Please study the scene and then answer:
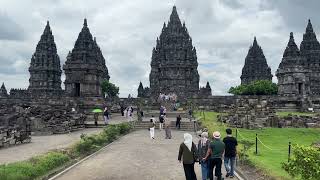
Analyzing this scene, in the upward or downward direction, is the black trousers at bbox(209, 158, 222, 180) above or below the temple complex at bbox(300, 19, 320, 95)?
below

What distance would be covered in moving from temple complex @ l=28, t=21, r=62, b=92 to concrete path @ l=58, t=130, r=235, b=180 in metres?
75.7

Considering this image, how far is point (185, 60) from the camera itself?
98.8 m

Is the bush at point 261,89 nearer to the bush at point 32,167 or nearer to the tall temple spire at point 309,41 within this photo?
the tall temple spire at point 309,41

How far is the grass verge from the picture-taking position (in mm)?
16328

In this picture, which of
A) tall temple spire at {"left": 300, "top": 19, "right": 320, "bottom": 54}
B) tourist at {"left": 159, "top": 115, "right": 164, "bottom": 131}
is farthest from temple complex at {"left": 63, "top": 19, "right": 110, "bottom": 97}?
tall temple spire at {"left": 300, "top": 19, "right": 320, "bottom": 54}

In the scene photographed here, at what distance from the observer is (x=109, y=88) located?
408ft

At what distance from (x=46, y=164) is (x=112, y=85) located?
110 meters

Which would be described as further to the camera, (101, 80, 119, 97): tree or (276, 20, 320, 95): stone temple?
(101, 80, 119, 97): tree

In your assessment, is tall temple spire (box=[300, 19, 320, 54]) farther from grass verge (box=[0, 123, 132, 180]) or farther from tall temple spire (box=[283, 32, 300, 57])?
grass verge (box=[0, 123, 132, 180])

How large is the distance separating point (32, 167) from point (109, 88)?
107 meters

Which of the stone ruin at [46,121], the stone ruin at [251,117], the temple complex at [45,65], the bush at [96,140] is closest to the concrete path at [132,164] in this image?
the bush at [96,140]

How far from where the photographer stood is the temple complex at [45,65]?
10288cm

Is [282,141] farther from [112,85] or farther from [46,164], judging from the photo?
[112,85]

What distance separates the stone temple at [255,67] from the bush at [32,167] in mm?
101562
